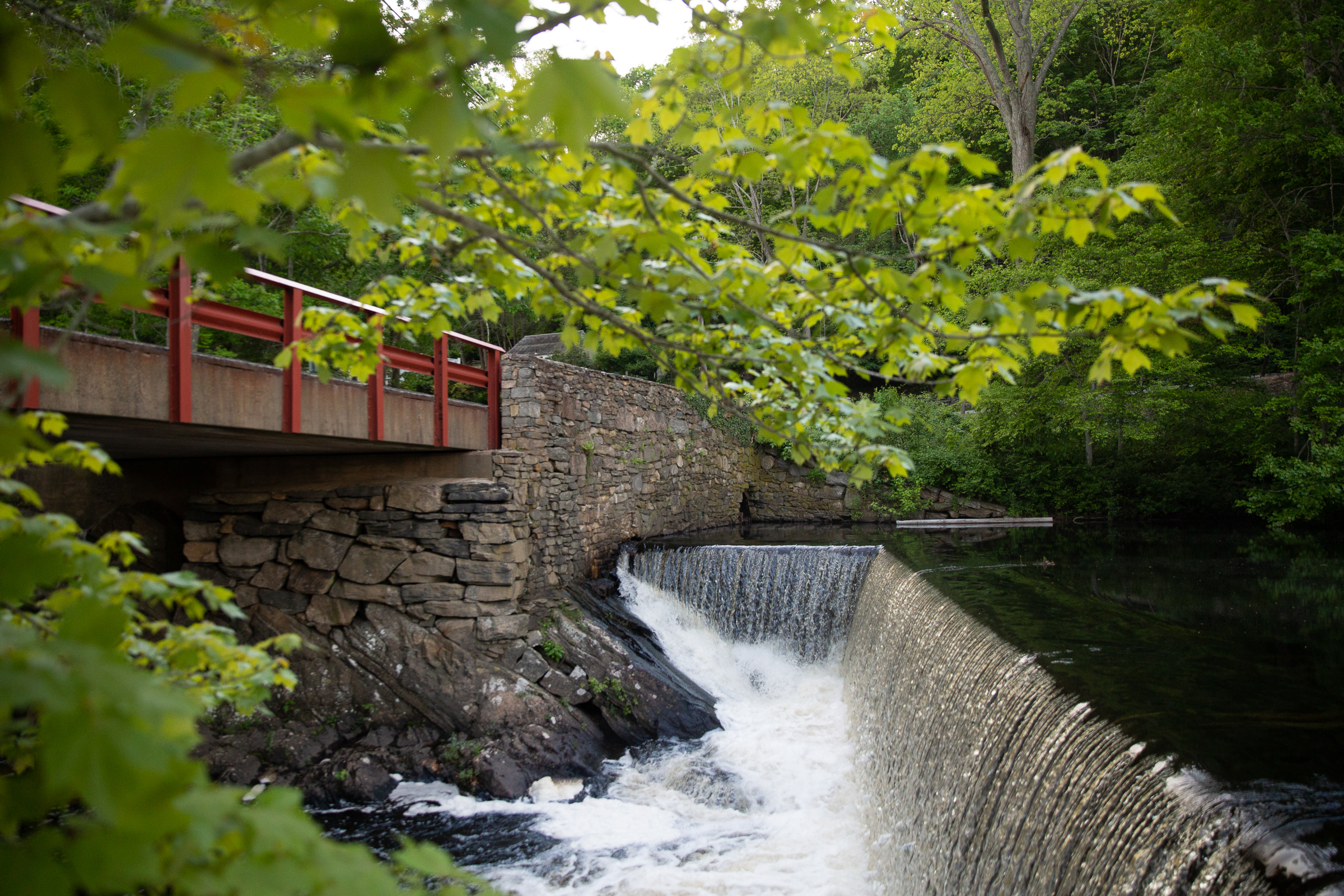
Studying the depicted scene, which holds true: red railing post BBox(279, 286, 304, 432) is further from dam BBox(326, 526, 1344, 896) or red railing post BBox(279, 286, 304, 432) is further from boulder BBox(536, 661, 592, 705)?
boulder BBox(536, 661, 592, 705)

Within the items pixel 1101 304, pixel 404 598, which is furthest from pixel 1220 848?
pixel 404 598

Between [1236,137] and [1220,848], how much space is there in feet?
30.2

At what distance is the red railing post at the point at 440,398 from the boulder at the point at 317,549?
139cm

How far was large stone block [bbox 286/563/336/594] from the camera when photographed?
293 inches

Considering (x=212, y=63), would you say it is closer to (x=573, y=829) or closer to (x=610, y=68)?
(x=610, y=68)

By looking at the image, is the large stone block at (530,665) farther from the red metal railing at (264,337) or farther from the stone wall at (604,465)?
the red metal railing at (264,337)

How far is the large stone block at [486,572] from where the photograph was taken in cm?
743

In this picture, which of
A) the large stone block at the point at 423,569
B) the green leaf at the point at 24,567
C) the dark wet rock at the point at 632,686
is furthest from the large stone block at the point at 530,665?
the green leaf at the point at 24,567

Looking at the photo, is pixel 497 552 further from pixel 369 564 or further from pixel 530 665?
pixel 369 564

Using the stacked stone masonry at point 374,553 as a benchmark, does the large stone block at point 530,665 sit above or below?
below

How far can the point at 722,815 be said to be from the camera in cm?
623

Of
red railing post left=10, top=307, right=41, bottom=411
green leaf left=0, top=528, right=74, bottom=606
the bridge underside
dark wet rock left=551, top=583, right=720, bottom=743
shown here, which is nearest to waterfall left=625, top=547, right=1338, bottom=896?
dark wet rock left=551, top=583, right=720, bottom=743

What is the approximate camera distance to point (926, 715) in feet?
18.3

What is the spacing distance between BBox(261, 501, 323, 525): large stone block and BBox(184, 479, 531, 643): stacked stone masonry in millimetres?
11
